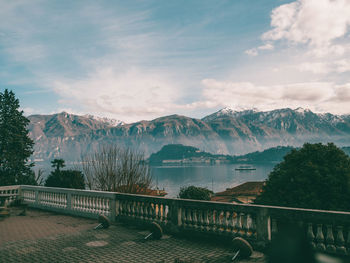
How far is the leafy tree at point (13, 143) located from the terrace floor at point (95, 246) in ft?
70.2

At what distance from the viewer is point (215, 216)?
1046cm

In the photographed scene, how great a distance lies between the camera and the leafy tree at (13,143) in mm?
31891

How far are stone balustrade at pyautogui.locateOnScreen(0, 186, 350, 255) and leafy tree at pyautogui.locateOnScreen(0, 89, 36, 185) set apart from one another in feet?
61.6

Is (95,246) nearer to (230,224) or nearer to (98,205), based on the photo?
(230,224)

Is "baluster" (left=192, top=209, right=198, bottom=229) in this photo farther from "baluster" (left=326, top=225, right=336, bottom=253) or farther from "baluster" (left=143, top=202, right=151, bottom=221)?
"baluster" (left=326, top=225, right=336, bottom=253)

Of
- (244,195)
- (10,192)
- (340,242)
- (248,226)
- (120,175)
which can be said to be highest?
(120,175)

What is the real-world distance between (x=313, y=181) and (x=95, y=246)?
1329 centimetres

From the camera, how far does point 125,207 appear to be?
13336 mm

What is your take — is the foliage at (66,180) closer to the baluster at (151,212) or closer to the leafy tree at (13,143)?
the leafy tree at (13,143)

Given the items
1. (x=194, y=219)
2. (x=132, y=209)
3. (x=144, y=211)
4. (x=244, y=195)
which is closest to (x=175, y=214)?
(x=194, y=219)

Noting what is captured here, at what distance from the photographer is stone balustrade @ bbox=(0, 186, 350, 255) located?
25.7 feet

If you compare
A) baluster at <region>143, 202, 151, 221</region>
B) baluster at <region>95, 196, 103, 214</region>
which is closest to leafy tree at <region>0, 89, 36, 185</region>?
baluster at <region>95, 196, 103, 214</region>

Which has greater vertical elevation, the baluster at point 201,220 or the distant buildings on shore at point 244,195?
the baluster at point 201,220

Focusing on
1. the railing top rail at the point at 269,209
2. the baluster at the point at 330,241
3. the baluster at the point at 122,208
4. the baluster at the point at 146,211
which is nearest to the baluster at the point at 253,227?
the railing top rail at the point at 269,209
